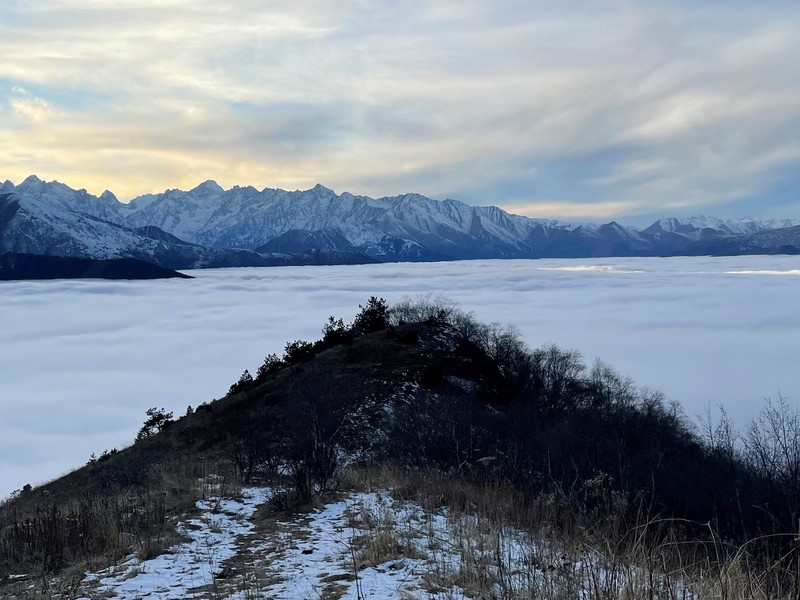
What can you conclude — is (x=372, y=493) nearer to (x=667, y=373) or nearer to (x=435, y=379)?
(x=435, y=379)

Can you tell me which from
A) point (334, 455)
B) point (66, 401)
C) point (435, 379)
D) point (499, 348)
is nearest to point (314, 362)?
point (435, 379)

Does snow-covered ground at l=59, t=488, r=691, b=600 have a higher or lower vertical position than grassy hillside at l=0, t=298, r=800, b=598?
higher

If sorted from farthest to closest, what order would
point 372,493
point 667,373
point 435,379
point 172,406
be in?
point 667,373 < point 172,406 < point 435,379 < point 372,493

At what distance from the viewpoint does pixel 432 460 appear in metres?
23.2

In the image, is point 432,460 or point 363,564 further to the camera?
point 432,460

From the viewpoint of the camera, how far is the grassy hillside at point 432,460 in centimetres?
793

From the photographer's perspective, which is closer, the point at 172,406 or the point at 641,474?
the point at 641,474

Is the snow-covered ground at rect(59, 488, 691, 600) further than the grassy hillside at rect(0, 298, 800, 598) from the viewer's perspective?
No

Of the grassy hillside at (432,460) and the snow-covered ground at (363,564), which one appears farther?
the grassy hillside at (432,460)

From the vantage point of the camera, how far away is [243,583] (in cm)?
606

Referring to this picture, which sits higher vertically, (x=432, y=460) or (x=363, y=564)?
(x=363, y=564)

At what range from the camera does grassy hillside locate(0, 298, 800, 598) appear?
7934 millimetres

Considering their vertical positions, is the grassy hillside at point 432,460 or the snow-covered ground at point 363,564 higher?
the snow-covered ground at point 363,564

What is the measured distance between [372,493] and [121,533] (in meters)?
4.68
